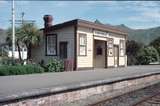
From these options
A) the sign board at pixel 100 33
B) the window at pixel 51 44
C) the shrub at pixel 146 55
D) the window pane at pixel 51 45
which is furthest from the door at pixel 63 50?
the shrub at pixel 146 55

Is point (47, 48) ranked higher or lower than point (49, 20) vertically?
lower

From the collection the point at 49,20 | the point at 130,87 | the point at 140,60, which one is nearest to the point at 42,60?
the point at 49,20

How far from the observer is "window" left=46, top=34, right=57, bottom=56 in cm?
3098

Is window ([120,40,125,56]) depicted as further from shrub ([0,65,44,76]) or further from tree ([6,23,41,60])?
shrub ([0,65,44,76])

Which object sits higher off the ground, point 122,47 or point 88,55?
point 122,47

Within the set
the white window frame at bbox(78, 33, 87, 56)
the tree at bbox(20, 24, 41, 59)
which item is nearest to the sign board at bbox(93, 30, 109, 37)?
the white window frame at bbox(78, 33, 87, 56)

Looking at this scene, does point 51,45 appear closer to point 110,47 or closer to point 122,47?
point 110,47

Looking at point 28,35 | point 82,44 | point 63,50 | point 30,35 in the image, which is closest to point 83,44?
point 82,44

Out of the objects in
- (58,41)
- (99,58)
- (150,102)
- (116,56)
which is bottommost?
(150,102)

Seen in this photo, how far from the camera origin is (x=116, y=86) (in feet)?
64.4

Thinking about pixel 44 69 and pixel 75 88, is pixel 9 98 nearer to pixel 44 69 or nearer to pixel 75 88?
pixel 75 88

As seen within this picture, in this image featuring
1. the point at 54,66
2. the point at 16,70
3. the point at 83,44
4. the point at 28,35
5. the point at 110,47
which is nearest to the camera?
the point at 16,70

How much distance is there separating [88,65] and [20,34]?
19.9 feet

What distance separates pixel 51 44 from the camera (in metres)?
31.3
